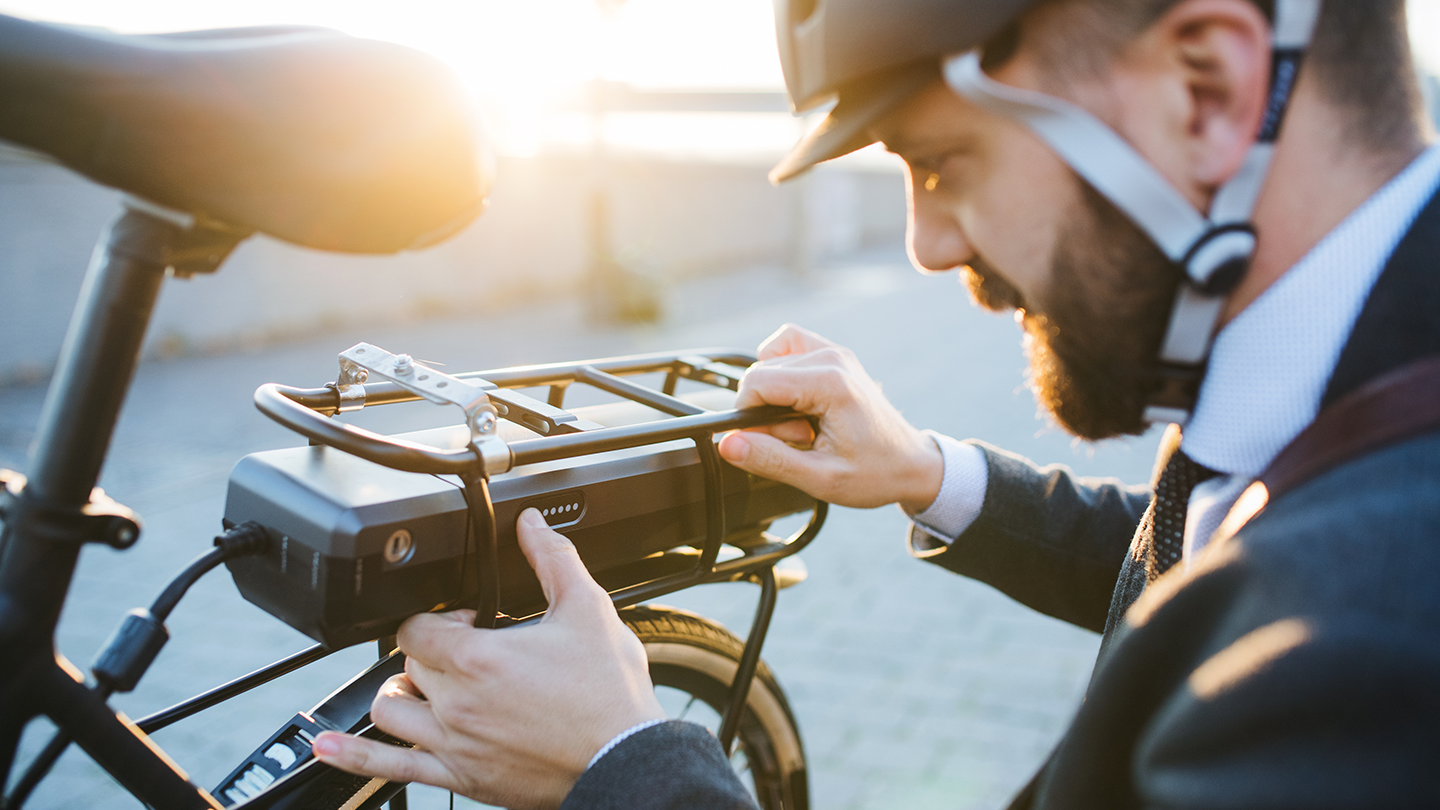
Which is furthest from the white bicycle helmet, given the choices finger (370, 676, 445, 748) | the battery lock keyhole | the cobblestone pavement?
the cobblestone pavement

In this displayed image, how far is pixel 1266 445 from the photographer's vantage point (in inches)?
41.6

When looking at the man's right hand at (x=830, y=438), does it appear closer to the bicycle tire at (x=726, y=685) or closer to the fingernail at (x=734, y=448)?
the fingernail at (x=734, y=448)

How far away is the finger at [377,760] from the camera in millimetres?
1130

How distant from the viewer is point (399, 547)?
3.74 feet

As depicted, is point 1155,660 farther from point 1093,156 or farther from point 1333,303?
point 1093,156

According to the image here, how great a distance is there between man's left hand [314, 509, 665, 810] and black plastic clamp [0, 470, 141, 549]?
1.13 feet

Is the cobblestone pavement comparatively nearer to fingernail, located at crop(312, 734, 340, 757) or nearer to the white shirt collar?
fingernail, located at crop(312, 734, 340, 757)

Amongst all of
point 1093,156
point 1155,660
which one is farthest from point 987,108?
point 1155,660

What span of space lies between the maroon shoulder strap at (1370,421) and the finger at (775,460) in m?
0.73

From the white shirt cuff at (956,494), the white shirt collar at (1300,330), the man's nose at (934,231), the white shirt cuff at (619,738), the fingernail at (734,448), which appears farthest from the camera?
the white shirt cuff at (956,494)

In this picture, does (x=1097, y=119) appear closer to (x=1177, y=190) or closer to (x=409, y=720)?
(x=1177, y=190)

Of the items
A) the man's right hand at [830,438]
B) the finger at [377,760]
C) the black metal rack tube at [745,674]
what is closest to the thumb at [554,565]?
the finger at [377,760]

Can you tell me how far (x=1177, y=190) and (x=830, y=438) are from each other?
0.68m

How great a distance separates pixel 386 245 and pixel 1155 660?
931 millimetres
